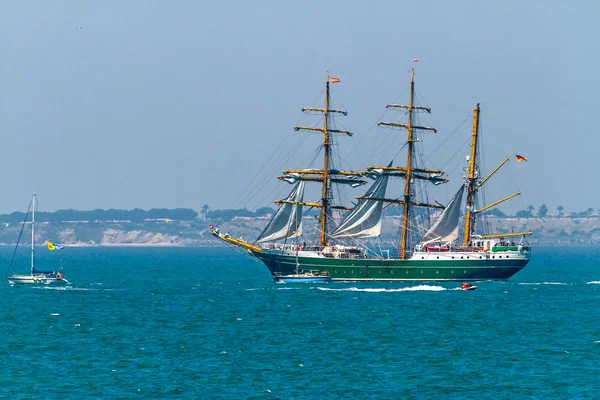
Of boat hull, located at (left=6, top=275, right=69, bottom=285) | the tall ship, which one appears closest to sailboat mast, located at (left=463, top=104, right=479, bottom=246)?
the tall ship

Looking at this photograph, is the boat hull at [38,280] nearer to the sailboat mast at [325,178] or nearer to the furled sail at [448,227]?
the sailboat mast at [325,178]

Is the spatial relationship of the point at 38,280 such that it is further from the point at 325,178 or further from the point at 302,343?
the point at 302,343

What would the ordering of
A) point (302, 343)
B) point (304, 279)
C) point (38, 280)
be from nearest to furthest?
point (302, 343) < point (304, 279) < point (38, 280)

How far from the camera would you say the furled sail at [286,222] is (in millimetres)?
132000

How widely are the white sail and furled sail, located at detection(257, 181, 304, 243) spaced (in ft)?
15.1

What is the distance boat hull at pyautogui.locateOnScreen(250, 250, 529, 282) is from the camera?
130m

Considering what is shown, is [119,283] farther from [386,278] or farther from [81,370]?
[81,370]

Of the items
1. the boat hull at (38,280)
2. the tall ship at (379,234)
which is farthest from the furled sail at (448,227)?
the boat hull at (38,280)

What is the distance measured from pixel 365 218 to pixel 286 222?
9.29 metres

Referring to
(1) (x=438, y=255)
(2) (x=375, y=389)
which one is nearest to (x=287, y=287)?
(1) (x=438, y=255)

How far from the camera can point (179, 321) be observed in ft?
291

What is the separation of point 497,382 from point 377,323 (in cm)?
2639

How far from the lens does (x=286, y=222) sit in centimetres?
13250

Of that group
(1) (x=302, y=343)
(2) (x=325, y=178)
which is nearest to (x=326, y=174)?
(2) (x=325, y=178)
